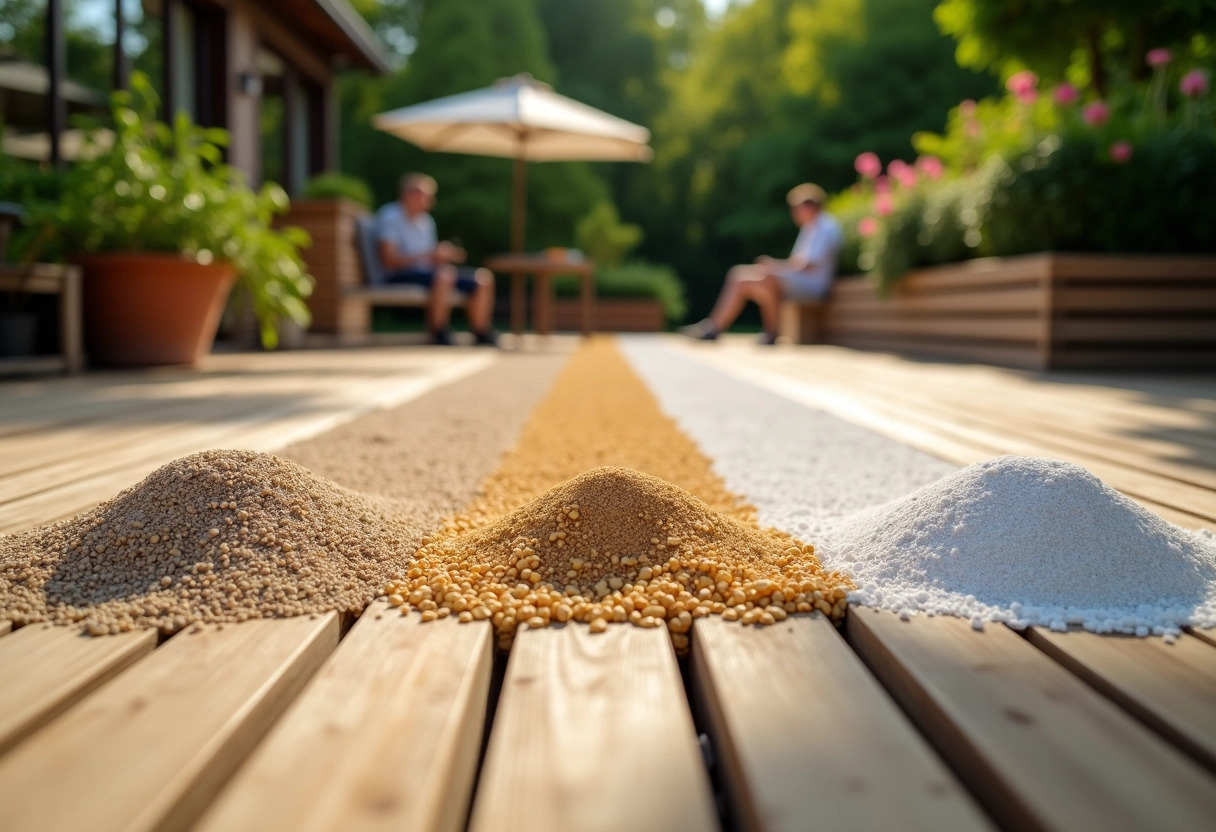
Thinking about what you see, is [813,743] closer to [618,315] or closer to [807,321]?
[807,321]

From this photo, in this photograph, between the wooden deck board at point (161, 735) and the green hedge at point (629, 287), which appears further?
the green hedge at point (629, 287)

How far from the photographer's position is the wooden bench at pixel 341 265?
7.49 m

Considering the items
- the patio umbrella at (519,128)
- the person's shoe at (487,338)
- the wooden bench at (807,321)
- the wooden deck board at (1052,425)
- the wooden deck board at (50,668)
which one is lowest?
the wooden deck board at (50,668)

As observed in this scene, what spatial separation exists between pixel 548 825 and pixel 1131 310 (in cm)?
486

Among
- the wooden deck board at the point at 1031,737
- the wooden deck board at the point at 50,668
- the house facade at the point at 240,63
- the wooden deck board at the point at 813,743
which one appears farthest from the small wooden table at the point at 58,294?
the wooden deck board at the point at 1031,737

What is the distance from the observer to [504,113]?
26.5ft

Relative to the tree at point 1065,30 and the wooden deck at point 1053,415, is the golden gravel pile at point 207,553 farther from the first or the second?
the tree at point 1065,30

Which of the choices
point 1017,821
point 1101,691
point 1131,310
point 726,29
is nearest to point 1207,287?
point 1131,310

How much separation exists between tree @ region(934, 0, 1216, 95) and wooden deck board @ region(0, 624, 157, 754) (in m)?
6.61

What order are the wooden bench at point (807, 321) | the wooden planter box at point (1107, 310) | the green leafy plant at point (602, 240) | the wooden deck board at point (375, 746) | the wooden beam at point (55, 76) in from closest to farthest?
the wooden deck board at point (375, 746)
the wooden planter box at point (1107, 310)
the wooden beam at point (55, 76)
the wooden bench at point (807, 321)
the green leafy plant at point (602, 240)

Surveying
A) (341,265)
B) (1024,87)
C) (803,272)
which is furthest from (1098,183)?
(341,265)

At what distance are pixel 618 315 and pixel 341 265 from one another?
6.60 meters

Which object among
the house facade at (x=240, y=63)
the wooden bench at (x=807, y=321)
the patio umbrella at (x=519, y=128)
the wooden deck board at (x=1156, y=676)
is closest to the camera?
the wooden deck board at (x=1156, y=676)

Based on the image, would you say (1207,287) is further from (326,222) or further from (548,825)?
(326,222)
